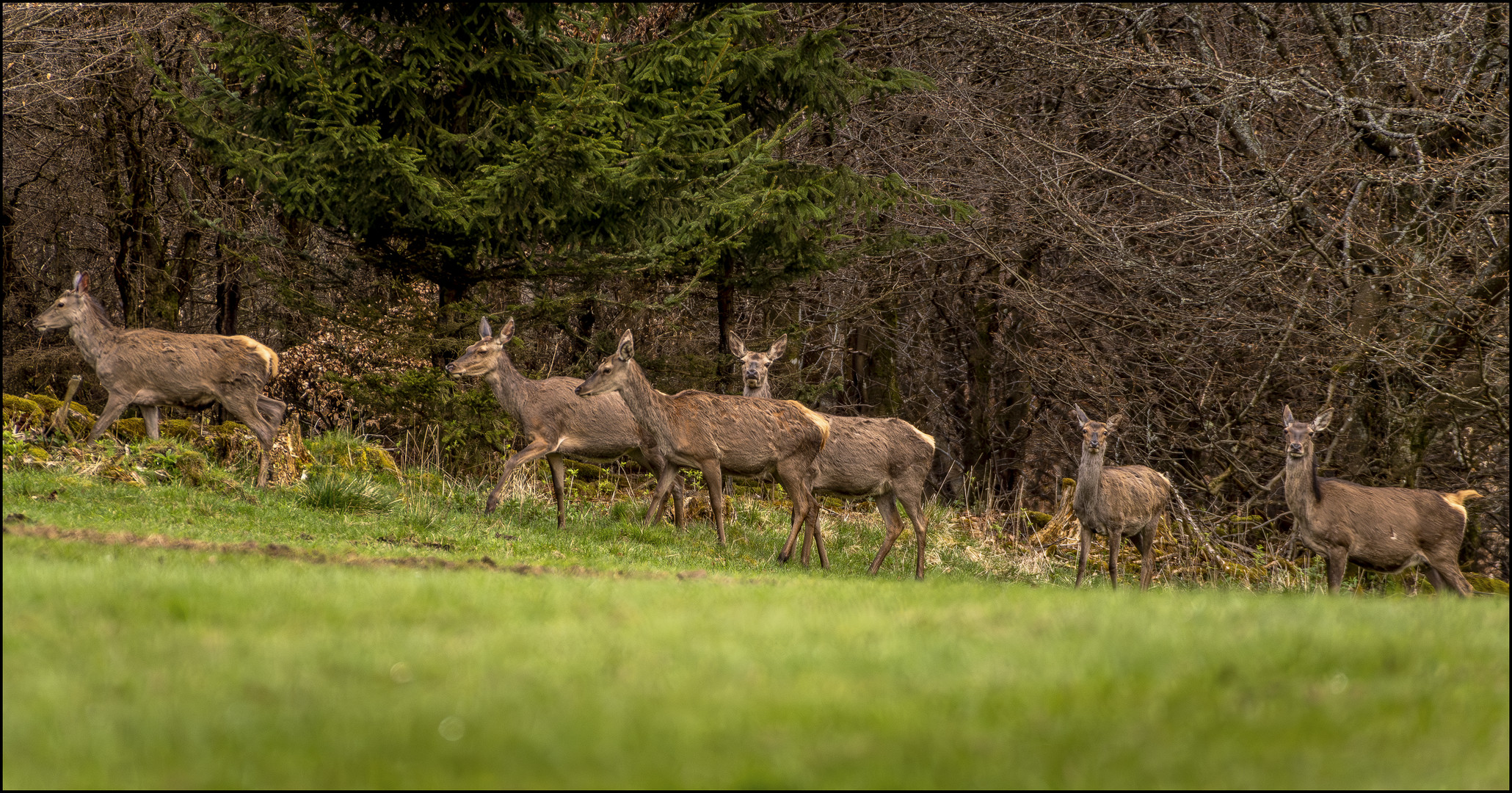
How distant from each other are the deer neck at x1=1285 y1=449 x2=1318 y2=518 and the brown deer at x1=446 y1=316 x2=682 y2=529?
643 cm

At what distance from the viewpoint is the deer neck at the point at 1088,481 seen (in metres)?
15.2

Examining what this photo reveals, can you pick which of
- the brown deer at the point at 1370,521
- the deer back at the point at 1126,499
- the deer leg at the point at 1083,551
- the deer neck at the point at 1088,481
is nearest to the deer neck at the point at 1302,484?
the brown deer at the point at 1370,521

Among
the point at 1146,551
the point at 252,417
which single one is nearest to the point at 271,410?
the point at 252,417

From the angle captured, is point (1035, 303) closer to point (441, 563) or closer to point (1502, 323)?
point (1502, 323)

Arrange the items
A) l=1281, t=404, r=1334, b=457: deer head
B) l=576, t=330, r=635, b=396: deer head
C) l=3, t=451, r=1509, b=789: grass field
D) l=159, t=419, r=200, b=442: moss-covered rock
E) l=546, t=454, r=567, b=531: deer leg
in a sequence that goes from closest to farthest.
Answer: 1. l=3, t=451, r=1509, b=789: grass field
2. l=1281, t=404, r=1334, b=457: deer head
3. l=546, t=454, r=567, b=531: deer leg
4. l=576, t=330, r=635, b=396: deer head
5. l=159, t=419, r=200, b=442: moss-covered rock

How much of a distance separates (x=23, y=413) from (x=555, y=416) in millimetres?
6102

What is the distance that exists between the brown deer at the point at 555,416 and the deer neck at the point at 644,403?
32 centimetres

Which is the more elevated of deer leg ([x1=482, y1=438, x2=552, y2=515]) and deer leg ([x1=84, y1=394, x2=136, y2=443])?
deer leg ([x1=84, y1=394, x2=136, y2=443])

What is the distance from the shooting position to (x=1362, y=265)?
54.2ft

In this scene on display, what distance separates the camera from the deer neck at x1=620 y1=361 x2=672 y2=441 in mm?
15055

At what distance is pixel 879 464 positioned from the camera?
15.2 meters

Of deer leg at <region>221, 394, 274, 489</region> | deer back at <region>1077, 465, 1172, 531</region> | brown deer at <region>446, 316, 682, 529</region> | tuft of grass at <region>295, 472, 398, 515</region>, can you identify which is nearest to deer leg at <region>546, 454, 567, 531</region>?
brown deer at <region>446, 316, 682, 529</region>

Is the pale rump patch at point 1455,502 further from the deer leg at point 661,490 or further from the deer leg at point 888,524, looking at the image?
the deer leg at point 661,490

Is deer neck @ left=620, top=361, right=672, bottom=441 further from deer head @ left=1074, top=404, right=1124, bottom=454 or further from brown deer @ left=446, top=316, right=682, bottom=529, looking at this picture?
deer head @ left=1074, top=404, right=1124, bottom=454
